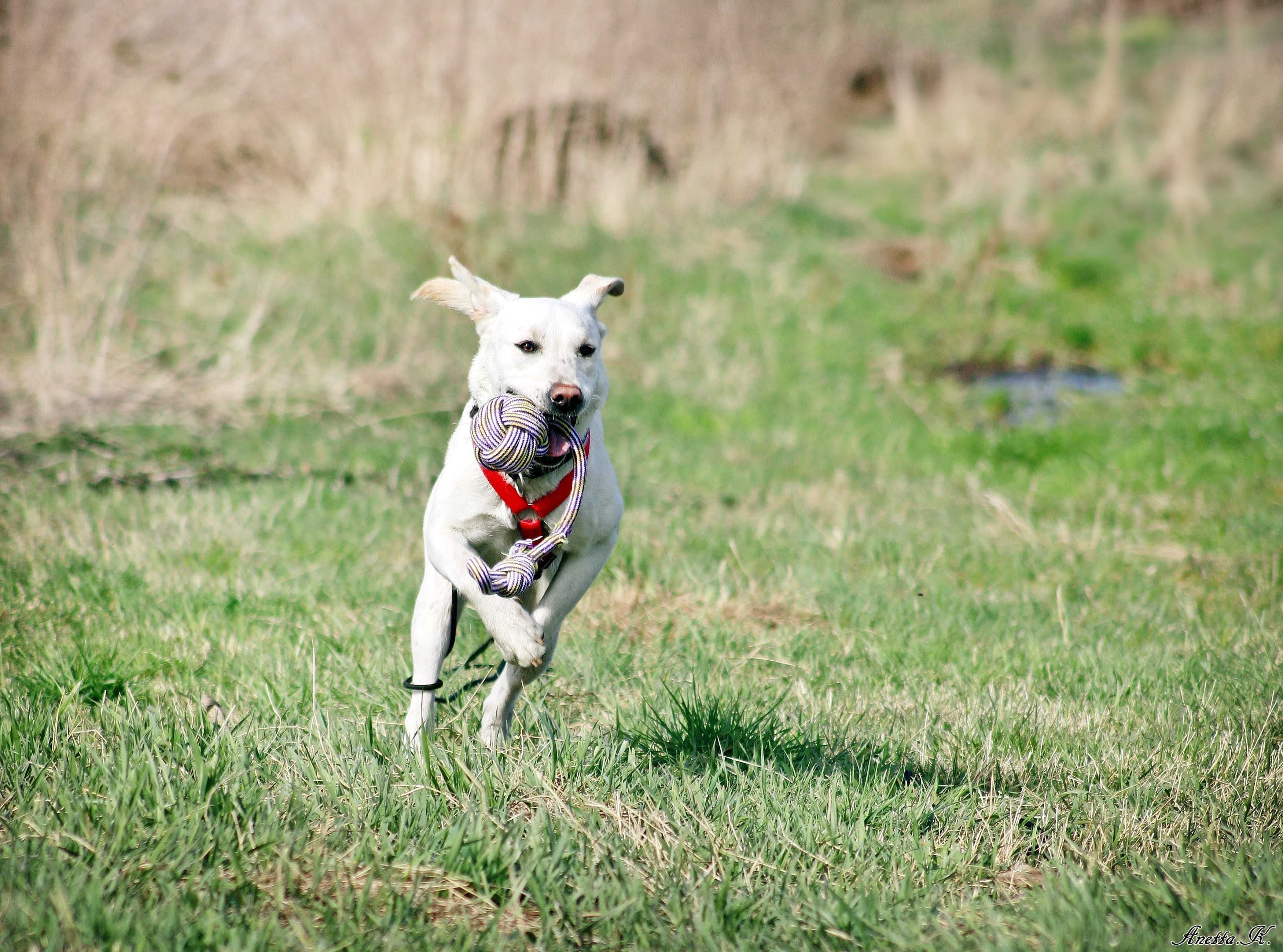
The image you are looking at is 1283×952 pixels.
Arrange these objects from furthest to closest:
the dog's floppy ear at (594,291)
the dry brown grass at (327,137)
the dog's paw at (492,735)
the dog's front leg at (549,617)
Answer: the dry brown grass at (327,137)
the dog's floppy ear at (594,291)
the dog's paw at (492,735)
the dog's front leg at (549,617)

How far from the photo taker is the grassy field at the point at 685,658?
2.68 metres

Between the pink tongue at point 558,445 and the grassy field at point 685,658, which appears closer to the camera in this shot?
the grassy field at point 685,658

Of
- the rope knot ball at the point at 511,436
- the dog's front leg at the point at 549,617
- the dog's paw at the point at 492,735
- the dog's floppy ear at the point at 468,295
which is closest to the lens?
the rope knot ball at the point at 511,436

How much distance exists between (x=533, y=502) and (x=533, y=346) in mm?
450

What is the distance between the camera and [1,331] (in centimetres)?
755

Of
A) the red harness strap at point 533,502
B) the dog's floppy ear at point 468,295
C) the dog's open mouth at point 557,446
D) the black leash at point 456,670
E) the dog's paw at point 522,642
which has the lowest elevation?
the black leash at point 456,670

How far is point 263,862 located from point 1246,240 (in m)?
13.9

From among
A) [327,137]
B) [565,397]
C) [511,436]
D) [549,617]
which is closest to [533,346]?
[565,397]

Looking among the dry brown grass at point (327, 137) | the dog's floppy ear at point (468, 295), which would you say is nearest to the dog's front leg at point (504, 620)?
the dog's floppy ear at point (468, 295)

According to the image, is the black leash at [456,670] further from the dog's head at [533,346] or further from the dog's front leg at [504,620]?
the dog's head at [533,346]

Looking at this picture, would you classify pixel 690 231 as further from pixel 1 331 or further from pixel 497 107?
pixel 1 331

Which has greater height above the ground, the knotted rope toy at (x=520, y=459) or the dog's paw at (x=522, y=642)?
the knotted rope toy at (x=520, y=459)

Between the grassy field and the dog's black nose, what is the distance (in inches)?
37.1

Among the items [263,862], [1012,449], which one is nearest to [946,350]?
[1012,449]
